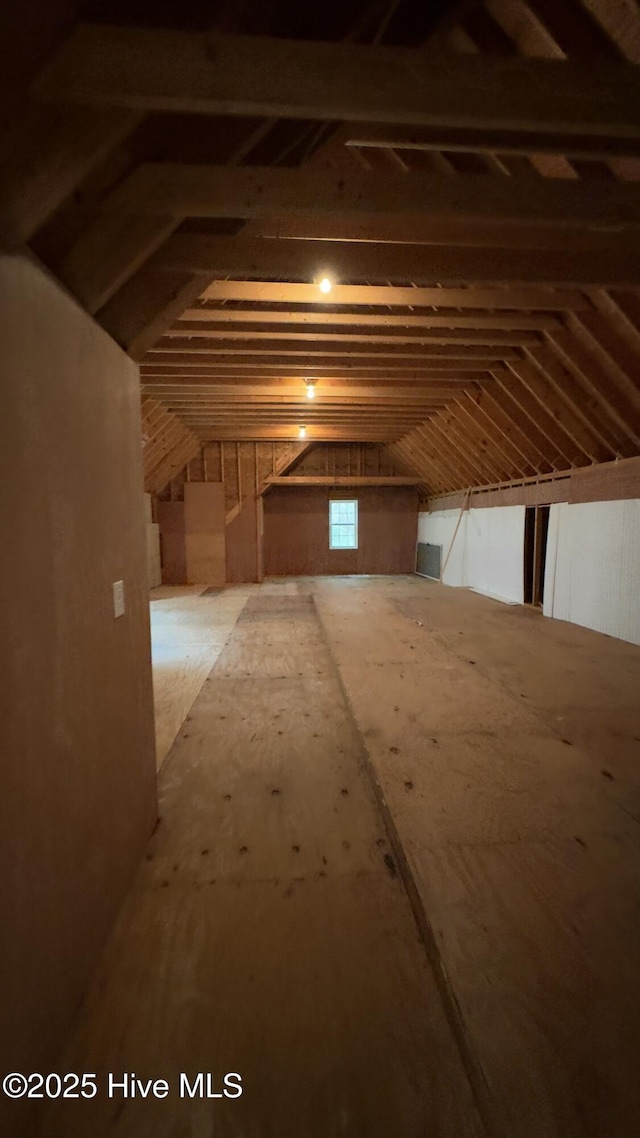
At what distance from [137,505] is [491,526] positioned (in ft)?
22.7

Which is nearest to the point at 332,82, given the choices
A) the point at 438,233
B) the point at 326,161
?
the point at 438,233

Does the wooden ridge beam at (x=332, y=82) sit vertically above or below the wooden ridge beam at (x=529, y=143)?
below

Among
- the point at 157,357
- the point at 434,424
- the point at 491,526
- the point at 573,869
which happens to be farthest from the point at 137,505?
the point at 491,526

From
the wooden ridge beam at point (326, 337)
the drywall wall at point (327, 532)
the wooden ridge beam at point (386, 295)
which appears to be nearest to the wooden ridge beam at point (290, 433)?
the drywall wall at point (327, 532)

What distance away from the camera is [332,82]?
100cm

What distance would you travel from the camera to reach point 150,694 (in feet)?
6.17

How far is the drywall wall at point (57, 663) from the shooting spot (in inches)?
37.5

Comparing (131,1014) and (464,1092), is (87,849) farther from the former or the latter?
(464,1092)

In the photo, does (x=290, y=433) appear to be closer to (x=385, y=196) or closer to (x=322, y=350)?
(x=322, y=350)

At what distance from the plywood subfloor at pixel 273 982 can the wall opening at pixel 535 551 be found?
17.2 ft

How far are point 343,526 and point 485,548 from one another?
13.4 feet

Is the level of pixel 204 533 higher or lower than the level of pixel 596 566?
higher

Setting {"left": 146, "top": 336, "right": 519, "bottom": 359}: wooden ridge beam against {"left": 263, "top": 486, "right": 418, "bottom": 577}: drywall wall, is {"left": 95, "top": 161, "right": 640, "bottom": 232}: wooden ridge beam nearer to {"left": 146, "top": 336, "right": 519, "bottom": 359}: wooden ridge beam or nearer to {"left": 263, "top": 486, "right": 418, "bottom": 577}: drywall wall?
{"left": 146, "top": 336, "right": 519, "bottom": 359}: wooden ridge beam

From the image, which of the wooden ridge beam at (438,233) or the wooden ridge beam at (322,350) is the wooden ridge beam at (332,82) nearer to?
the wooden ridge beam at (438,233)
